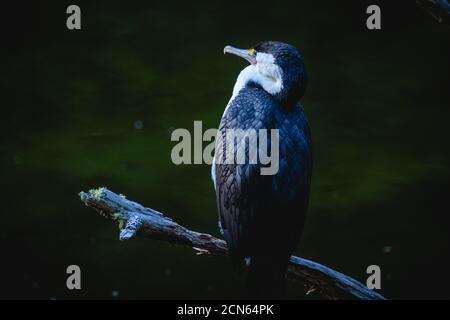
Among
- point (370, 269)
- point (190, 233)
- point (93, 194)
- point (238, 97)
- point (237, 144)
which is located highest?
point (238, 97)

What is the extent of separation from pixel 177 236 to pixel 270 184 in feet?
1.51

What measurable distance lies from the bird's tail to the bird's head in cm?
70

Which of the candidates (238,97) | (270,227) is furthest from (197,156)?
(270,227)

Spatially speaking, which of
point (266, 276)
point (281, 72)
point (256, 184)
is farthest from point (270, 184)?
point (281, 72)

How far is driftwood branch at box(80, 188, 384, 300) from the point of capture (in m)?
2.90

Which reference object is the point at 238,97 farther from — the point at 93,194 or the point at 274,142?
the point at 93,194

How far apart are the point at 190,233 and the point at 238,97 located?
0.65m

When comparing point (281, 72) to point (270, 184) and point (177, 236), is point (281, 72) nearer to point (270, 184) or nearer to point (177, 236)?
point (270, 184)

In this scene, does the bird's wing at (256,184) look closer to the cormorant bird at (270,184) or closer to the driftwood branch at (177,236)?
the cormorant bird at (270,184)

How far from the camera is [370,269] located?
497 centimetres

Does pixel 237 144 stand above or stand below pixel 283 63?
below

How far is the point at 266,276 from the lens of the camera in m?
2.93

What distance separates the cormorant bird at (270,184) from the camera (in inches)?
115

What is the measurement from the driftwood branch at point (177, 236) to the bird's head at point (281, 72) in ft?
2.32
